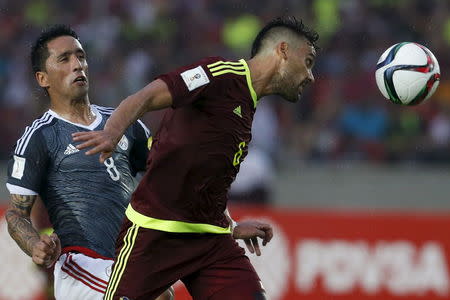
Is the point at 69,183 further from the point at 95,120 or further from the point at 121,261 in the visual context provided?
the point at 121,261

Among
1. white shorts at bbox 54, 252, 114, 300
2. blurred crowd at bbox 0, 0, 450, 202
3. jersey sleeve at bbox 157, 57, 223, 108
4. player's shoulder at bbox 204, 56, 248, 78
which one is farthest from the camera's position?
blurred crowd at bbox 0, 0, 450, 202

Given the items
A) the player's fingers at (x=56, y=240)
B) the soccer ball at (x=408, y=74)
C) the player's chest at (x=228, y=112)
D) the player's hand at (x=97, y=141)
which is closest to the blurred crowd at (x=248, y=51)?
the soccer ball at (x=408, y=74)

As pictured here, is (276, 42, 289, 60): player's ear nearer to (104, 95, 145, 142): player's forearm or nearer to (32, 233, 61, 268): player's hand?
(104, 95, 145, 142): player's forearm

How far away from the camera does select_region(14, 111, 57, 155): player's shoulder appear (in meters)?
6.05

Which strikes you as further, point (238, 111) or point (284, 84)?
point (284, 84)

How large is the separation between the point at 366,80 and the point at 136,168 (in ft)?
26.4

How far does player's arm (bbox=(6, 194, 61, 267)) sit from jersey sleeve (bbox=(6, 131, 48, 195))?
0.19 ft

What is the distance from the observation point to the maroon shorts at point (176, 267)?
5.70 metres

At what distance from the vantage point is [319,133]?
1357cm

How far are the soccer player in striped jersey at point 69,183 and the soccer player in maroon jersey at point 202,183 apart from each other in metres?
0.40

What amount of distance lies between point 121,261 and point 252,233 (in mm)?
887

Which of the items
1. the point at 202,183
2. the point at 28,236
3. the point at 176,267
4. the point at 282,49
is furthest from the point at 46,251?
the point at 282,49

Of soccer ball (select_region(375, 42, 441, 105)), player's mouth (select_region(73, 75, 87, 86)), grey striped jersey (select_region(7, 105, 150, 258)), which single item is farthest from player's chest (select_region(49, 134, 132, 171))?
soccer ball (select_region(375, 42, 441, 105))

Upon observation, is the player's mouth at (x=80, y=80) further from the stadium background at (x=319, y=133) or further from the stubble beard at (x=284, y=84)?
the stadium background at (x=319, y=133)
